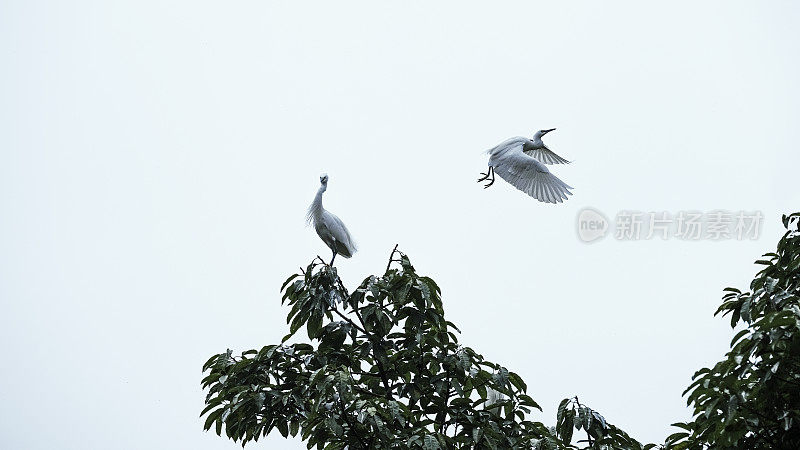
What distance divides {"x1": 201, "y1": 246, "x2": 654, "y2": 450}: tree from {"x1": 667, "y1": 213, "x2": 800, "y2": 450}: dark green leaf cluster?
48 centimetres

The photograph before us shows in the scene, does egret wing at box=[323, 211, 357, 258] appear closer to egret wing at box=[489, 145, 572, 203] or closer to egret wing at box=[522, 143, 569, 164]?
egret wing at box=[489, 145, 572, 203]

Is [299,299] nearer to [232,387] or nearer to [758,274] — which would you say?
[232,387]

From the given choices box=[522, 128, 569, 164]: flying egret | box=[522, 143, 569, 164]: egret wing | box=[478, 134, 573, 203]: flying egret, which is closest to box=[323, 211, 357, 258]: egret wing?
box=[478, 134, 573, 203]: flying egret

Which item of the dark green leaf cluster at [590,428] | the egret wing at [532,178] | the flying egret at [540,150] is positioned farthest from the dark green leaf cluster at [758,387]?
the flying egret at [540,150]

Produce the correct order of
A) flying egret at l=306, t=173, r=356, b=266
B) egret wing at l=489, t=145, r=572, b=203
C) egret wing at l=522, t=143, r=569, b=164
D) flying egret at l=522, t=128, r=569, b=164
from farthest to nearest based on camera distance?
egret wing at l=522, t=143, r=569, b=164 → flying egret at l=522, t=128, r=569, b=164 → egret wing at l=489, t=145, r=572, b=203 → flying egret at l=306, t=173, r=356, b=266

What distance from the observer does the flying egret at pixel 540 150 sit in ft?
20.3

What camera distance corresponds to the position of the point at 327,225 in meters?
5.30

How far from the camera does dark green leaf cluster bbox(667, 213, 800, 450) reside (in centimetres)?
319

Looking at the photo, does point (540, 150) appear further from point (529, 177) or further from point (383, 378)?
point (383, 378)

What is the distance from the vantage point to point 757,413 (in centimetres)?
332

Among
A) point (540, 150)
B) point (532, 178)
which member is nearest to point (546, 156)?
point (540, 150)

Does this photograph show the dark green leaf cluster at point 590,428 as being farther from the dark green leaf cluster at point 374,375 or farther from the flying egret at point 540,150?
the flying egret at point 540,150

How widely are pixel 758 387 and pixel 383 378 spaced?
154cm

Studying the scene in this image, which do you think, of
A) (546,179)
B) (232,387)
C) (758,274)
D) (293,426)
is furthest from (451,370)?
(546,179)
